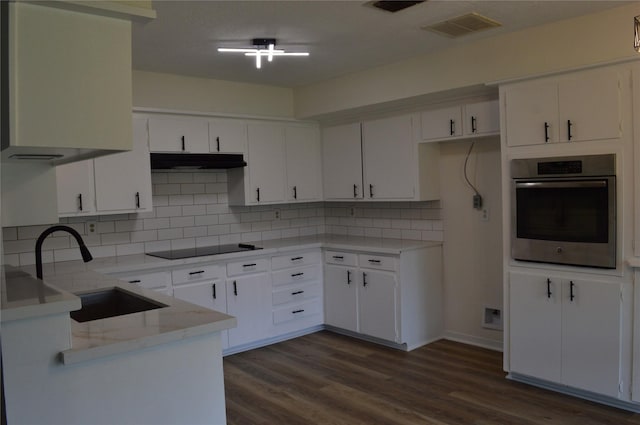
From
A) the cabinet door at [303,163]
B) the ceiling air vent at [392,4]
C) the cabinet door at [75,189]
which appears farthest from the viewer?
the cabinet door at [303,163]

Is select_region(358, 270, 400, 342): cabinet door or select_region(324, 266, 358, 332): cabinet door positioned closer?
select_region(358, 270, 400, 342): cabinet door

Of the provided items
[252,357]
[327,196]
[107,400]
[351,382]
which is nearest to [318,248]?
[327,196]

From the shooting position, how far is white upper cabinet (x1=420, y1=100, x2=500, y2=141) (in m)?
4.26

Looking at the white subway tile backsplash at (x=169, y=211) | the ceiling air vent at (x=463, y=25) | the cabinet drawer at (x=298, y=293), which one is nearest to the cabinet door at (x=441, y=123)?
the ceiling air vent at (x=463, y=25)

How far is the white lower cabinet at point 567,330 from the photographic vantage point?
132 inches

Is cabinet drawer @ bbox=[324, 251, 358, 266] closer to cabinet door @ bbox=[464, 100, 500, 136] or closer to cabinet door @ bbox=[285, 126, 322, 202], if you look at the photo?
cabinet door @ bbox=[285, 126, 322, 202]

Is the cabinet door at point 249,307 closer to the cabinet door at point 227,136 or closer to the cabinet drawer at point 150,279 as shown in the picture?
the cabinet drawer at point 150,279

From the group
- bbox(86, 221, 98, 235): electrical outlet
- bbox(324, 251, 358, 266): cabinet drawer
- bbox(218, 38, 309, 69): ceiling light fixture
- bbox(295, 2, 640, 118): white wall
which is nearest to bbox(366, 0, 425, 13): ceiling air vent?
bbox(218, 38, 309, 69): ceiling light fixture

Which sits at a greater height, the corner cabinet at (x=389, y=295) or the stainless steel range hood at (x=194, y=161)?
the stainless steel range hood at (x=194, y=161)

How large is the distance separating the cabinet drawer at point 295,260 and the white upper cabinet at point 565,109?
2271mm

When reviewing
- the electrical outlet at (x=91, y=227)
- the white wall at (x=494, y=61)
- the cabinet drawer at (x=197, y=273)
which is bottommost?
the cabinet drawer at (x=197, y=273)

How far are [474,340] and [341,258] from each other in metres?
1.43

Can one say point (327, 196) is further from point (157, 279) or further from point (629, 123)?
point (629, 123)

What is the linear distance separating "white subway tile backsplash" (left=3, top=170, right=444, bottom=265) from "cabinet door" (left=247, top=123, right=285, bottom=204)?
338mm
